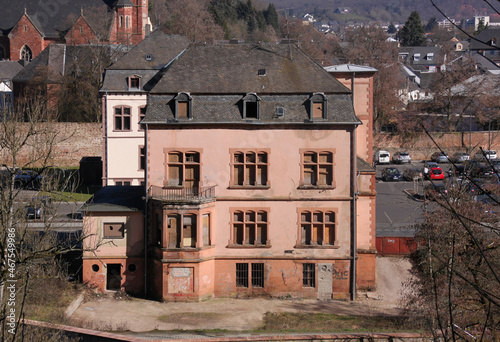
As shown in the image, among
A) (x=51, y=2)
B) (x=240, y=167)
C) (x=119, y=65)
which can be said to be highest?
(x=51, y=2)

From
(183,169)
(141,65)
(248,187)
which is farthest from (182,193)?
(141,65)

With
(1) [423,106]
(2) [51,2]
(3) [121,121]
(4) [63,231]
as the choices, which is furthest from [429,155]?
(2) [51,2]

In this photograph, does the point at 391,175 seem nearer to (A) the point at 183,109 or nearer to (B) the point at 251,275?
(B) the point at 251,275

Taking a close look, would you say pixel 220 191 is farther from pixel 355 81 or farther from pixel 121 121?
pixel 121 121

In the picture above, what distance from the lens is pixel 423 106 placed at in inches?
2940

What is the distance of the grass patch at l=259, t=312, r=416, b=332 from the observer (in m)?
24.6

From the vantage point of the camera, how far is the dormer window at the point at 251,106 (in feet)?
97.2

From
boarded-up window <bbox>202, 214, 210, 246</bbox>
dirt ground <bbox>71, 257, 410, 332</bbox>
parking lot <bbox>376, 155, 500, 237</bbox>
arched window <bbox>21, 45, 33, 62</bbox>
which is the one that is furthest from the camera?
arched window <bbox>21, 45, 33, 62</bbox>

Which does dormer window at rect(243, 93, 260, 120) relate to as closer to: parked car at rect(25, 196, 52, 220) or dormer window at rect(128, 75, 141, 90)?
parked car at rect(25, 196, 52, 220)

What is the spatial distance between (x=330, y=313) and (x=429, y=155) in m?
43.5

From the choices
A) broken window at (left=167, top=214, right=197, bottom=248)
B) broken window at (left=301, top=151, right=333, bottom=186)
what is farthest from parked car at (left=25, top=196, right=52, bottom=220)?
broken window at (left=301, top=151, right=333, bottom=186)

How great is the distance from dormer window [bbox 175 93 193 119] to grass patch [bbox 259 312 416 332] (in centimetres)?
891

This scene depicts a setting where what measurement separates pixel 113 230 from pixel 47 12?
6563 centimetres

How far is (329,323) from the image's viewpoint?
2556 cm
